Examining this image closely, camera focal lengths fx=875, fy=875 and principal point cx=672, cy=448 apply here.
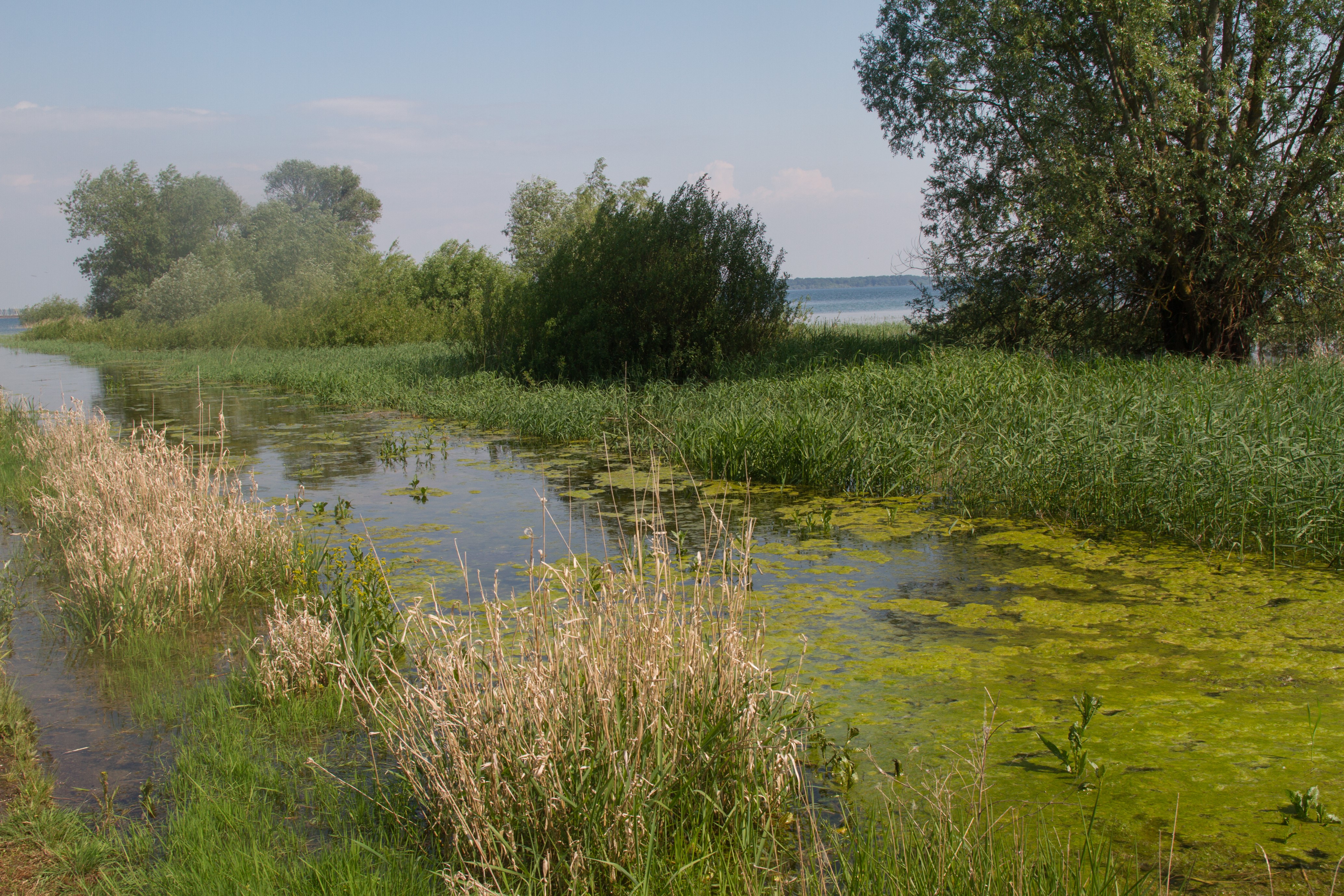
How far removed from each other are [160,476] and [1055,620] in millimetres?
6169

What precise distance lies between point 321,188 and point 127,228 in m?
20.4

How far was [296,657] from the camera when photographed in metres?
4.39

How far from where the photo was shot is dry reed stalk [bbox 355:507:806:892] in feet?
8.82

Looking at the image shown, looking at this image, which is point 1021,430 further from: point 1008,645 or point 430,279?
point 430,279

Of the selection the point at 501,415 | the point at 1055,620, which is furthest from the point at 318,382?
the point at 1055,620

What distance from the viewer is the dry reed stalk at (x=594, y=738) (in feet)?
8.82

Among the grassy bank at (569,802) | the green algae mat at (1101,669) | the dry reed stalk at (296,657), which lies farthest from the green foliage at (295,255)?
the grassy bank at (569,802)

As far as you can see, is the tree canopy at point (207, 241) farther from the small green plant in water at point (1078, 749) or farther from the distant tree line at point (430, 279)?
the small green plant in water at point (1078, 749)

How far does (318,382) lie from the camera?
20250 millimetres

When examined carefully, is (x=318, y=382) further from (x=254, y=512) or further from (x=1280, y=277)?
(x=1280, y=277)

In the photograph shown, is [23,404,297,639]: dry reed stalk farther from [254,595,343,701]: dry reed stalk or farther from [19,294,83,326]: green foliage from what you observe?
[19,294,83,326]: green foliage

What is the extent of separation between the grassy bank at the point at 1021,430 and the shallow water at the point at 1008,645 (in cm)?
37

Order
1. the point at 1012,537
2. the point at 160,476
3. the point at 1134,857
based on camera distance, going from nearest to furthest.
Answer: the point at 1134,857 → the point at 160,476 → the point at 1012,537

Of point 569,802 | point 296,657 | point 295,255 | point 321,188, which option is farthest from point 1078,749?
point 321,188
